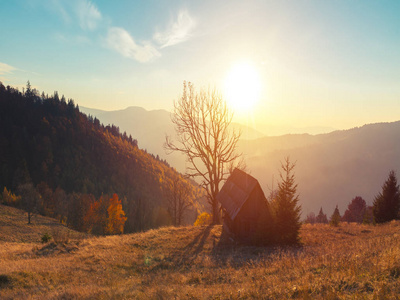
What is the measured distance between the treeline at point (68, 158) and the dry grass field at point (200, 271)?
3489 inches

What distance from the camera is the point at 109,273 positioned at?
11.3 m

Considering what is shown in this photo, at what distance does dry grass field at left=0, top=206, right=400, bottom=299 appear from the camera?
6.07m

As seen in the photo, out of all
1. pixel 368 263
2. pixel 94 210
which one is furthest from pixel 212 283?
pixel 94 210

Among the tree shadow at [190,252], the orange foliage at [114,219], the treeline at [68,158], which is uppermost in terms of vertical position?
the treeline at [68,158]

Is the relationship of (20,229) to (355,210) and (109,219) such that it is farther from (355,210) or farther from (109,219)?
(355,210)

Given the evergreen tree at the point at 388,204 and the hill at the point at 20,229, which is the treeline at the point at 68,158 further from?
the evergreen tree at the point at 388,204

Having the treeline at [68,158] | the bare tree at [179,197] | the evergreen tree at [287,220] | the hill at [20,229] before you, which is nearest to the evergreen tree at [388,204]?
the evergreen tree at [287,220]

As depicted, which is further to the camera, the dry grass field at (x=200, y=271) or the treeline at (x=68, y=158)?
the treeline at (x=68, y=158)

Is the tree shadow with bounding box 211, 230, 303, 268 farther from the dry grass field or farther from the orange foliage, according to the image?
the orange foliage

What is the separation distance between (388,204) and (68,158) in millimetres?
142179

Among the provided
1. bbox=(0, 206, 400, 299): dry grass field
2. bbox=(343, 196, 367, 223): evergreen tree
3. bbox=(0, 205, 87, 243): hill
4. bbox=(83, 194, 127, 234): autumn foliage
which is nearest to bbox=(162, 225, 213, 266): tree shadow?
bbox=(0, 206, 400, 299): dry grass field

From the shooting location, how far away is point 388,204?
27953 mm

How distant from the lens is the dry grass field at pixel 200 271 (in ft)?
19.9

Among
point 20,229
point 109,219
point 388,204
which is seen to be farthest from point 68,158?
point 388,204
